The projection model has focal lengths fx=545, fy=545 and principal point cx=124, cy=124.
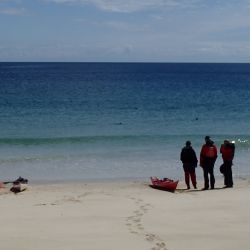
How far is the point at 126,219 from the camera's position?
10.8 m

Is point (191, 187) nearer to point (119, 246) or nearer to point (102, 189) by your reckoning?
point (102, 189)

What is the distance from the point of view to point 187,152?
15.0 metres

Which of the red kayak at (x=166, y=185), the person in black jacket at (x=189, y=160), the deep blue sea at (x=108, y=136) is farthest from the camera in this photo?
the deep blue sea at (x=108, y=136)

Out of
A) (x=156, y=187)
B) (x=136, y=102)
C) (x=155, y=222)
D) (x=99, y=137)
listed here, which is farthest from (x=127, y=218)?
(x=136, y=102)

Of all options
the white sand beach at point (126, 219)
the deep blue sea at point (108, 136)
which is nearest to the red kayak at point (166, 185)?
the white sand beach at point (126, 219)

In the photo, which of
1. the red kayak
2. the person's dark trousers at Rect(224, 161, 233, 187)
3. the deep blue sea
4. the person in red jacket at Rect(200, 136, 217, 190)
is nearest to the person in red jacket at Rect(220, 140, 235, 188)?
the person's dark trousers at Rect(224, 161, 233, 187)

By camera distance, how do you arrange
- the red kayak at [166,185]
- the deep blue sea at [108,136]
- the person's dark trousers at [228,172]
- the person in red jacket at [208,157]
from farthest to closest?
the deep blue sea at [108,136] < the person's dark trousers at [228,172] < the person in red jacket at [208,157] < the red kayak at [166,185]

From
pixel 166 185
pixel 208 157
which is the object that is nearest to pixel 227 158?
pixel 208 157

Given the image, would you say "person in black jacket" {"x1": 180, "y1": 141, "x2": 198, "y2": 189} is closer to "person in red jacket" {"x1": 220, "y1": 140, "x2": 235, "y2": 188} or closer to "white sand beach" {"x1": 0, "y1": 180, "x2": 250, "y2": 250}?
"white sand beach" {"x1": 0, "y1": 180, "x2": 250, "y2": 250}

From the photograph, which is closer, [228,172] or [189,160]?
[189,160]

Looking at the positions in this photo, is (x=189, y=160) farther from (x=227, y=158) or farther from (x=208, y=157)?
(x=227, y=158)

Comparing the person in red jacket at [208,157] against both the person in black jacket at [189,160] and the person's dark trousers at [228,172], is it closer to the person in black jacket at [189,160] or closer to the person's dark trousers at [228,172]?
the person in black jacket at [189,160]

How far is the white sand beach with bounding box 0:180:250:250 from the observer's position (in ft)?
30.0

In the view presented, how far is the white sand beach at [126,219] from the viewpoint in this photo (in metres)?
9.16
